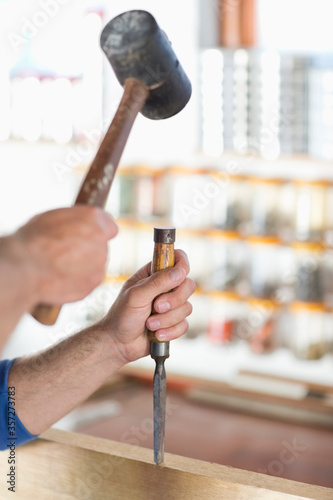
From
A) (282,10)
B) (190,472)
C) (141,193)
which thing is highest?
(282,10)

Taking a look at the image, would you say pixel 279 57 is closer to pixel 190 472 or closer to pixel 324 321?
pixel 324 321

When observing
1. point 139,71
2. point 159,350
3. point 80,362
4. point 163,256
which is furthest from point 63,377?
point 139,71

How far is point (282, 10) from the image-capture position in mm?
3951

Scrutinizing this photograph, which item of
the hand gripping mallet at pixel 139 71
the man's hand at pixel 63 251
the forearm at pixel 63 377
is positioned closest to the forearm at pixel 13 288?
the man's hand at pixel 63 251

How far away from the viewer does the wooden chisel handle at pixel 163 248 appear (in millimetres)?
1056

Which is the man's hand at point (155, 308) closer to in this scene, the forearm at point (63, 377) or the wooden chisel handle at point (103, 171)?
the forearm at point (63, 377)

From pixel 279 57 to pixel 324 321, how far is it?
5.46 ft

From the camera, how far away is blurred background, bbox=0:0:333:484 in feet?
12.1

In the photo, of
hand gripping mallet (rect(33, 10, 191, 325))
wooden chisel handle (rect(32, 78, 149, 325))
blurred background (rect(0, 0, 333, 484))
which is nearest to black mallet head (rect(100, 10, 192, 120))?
hand gripping mallet (rect(33, 10, 191, 325))

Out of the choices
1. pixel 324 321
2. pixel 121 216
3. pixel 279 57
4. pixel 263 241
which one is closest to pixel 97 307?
pixel 121 216

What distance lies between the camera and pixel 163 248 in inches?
42.3

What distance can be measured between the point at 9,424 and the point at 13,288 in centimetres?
59

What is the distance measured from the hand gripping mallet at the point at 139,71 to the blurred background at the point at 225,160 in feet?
7.39

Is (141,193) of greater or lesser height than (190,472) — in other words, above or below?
above
